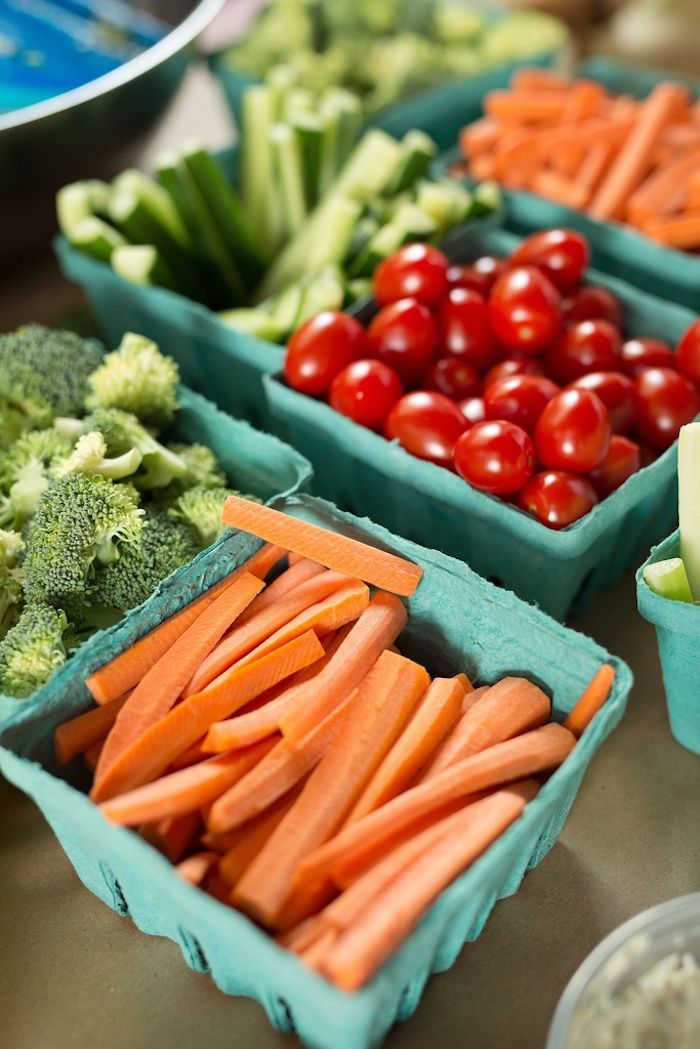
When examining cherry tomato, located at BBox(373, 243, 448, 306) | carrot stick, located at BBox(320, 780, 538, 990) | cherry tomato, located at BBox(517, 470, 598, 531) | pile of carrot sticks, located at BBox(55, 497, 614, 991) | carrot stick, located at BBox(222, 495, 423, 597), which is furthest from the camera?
cherry tomato, located at BBox(373, 243, 448, 306)

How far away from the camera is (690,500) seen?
1.20 m

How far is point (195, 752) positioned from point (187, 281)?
1.15 m

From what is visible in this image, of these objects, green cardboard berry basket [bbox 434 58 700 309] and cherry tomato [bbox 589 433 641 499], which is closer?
cherry tomato [bbox 589 433 641 499]

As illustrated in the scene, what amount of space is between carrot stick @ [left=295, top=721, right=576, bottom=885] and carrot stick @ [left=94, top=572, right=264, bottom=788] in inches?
10.1

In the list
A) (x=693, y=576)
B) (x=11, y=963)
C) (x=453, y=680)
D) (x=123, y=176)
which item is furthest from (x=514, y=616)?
(x=123, y=176)

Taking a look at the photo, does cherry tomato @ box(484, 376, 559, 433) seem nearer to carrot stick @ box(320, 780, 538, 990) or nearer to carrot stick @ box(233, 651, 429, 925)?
carrot stick @ box(233, 651, 429, 925)

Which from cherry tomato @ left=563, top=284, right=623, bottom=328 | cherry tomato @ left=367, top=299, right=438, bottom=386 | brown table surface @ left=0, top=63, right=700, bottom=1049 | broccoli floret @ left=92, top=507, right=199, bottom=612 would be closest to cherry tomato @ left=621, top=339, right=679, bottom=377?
cherry tomato @ left=563, top=284, right=623, bottom=328

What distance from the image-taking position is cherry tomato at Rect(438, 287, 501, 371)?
64.9 inches

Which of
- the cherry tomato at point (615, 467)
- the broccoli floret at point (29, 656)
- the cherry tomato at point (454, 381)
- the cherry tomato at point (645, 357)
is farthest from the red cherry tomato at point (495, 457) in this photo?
the broccoli floret at point (29, 656)

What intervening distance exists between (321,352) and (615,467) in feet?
1.60

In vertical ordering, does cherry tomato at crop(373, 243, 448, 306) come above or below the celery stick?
above

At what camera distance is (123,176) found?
6.70ft

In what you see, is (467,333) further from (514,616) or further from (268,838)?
(268,838)

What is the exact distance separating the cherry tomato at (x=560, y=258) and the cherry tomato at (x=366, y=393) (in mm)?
412
